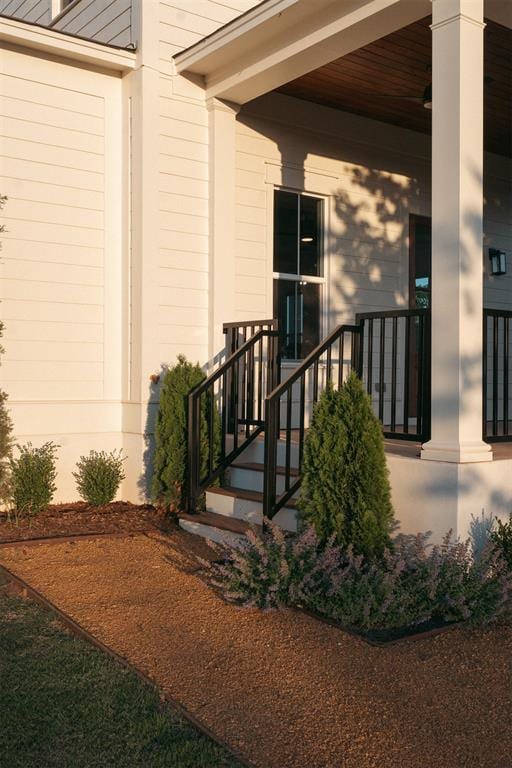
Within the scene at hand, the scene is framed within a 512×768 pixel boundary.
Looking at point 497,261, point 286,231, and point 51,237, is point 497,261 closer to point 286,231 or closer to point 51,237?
point 286,231

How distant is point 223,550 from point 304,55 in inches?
145

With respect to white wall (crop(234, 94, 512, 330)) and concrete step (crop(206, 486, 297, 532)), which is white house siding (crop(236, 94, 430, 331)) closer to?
white wall (crop(234, 94, 512, 330))

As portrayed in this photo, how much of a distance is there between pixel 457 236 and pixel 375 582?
2015 millimetres

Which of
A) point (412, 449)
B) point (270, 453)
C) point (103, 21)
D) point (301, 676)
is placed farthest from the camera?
point (103, 21)

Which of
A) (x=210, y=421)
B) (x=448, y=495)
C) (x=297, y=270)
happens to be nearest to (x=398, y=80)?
(x=297, y=270)

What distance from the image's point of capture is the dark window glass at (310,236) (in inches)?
308

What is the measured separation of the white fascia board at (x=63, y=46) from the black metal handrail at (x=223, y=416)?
270cm

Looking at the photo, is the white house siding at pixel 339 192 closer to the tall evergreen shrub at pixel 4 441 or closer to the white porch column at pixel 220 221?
the white porch column at pixel 220 221

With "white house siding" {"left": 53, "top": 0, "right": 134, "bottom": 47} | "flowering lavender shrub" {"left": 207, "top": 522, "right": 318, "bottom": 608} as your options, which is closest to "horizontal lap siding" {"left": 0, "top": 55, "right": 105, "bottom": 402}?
"white house siding" {"left": 53, "top": 0, "right": 134, "bottom": 47}

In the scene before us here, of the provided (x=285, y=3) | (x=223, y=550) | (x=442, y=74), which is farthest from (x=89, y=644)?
(x=285, y=3)

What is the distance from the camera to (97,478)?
21.3 ft

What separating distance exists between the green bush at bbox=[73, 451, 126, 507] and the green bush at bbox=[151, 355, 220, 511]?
52 cm

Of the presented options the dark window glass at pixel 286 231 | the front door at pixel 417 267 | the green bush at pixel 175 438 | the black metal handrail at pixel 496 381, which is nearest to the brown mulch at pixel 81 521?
the green bush at pixel 175 438

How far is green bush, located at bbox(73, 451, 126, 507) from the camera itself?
649 centimetres
